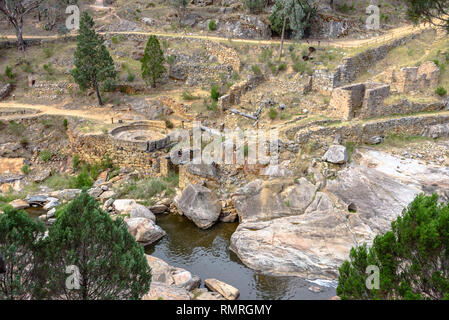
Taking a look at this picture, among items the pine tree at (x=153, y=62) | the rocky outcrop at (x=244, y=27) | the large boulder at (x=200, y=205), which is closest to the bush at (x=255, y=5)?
the rocky outcrop at (x=244, y=27)

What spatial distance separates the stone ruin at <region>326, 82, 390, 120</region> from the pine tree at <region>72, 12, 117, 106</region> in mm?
17578

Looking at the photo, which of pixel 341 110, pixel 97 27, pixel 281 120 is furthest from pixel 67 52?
pixel 341 110

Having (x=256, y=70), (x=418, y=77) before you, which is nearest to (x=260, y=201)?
(x=256, y=70)

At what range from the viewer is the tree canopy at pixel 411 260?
9492mm

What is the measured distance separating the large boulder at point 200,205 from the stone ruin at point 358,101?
9.98 metres

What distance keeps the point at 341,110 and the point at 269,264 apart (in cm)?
1209

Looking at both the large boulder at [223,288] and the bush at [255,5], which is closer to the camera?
the large boulder at [223,288]

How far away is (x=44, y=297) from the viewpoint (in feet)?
31.6

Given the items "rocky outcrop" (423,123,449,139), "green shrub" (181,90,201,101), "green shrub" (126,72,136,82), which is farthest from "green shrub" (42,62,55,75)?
"rocky outcrop" (423,123,449,139)

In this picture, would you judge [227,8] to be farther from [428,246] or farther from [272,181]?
[428,246]

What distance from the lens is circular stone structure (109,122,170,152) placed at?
2556cm

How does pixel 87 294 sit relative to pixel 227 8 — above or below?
below

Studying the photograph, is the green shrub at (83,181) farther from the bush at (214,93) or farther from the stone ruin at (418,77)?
the stone ruin at (418,77)

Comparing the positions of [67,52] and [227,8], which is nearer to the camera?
[67,52]
